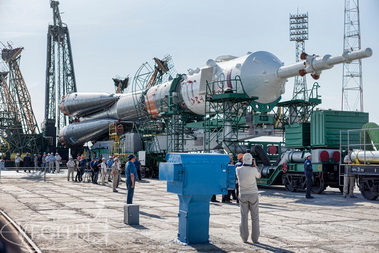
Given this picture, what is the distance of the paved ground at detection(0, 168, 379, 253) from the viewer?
24.4 ft

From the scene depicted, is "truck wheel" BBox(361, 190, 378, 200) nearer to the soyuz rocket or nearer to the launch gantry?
the soyuz rocket

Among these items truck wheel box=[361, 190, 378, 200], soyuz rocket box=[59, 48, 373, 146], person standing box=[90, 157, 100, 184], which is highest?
soyuz rocket box=[59, 48, 373, 146]

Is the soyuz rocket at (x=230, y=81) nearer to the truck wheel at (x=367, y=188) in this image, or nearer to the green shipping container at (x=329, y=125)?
the green shipping container at (x=329, y=125)

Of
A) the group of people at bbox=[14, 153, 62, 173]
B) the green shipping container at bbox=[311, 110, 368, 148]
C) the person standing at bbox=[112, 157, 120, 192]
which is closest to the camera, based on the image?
the green shipping container at bbox=[311, 110, 368, 148]

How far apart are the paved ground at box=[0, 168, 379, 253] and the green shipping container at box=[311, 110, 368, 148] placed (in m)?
3.65

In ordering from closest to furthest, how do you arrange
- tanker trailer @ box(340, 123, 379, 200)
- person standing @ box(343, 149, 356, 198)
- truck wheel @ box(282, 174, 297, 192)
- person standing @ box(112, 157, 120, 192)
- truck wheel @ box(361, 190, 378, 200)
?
tanker trailer @ box(340, 123, 379, 200) → truck wheel @ box(361, 190, 378, 200) → person standing @ box(343, 149, 356, 198) → person standing @ box(112, 157, 120, 192) → truck wheel @ box(282, 174, 297, 192)

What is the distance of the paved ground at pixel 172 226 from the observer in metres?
7.43

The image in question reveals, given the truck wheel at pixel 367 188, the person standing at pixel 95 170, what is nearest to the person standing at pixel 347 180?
the truck wheel at pixel 367 188

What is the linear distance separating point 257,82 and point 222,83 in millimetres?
1570

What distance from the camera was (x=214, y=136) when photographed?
22203 millimetres

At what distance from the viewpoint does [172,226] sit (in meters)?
9.50

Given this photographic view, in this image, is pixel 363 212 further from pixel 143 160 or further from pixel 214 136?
pixel 143 160

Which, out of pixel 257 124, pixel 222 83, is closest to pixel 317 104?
pixel 257 124

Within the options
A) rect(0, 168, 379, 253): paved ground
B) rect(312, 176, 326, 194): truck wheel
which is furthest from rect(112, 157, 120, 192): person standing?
rect(312, 176, 326, 194): truck wheel
